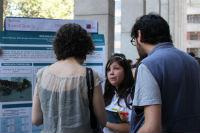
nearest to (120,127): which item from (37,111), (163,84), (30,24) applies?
(37,111)

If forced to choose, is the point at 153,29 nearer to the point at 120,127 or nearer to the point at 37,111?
the point at 37,111

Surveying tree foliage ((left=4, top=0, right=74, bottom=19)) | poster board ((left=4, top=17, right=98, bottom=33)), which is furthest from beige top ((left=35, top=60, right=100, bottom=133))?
tree foliage ((left=4, top=0, right=74, bottom=19))

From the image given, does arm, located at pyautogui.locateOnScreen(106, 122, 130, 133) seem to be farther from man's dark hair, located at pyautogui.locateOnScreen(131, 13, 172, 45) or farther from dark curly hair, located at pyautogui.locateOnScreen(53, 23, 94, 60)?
man's dark hair, located at pyautogui.locateOnScreen(131, 13, 172, 45)

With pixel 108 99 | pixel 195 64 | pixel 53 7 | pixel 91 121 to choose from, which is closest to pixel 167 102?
pixel 195 64

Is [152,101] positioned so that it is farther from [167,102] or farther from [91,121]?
[91,121]

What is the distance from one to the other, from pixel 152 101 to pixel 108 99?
5.32 ft

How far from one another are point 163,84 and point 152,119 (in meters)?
0.24

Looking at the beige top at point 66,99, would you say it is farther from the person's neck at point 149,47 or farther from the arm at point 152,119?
the arm at point 152,119

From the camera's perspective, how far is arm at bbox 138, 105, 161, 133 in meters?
3.08

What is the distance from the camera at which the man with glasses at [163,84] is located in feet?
10.2

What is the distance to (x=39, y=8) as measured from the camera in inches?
1179

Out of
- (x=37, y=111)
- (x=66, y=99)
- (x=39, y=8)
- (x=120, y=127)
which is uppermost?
(x=39, y=8)

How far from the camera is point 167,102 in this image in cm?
319

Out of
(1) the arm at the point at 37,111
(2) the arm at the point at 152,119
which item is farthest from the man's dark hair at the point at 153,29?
(1) the arm at the point at 37,111
